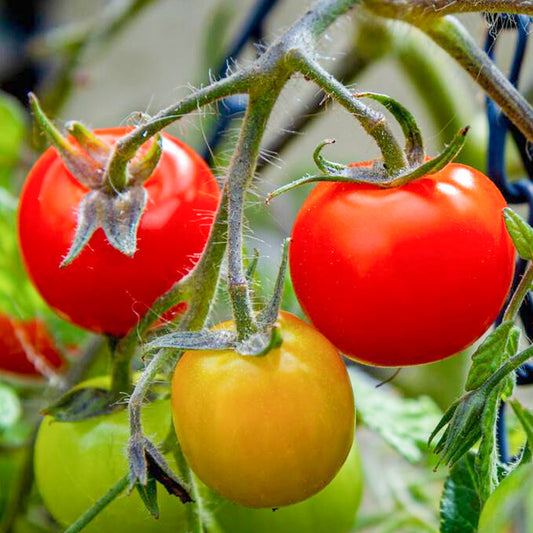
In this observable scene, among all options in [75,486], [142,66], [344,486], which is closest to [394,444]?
[344,486]

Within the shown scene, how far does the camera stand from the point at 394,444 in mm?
647

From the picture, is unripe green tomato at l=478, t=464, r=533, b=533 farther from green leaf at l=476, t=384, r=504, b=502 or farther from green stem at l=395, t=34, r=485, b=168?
green stem at l=395, t=34, r=485, b=168

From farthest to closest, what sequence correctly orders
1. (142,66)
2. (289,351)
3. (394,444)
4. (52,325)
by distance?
(142,66)
(52,325)
(394,444)
(289,351)

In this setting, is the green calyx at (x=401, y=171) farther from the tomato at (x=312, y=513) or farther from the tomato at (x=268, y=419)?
the tomato at (x=312, y=513)

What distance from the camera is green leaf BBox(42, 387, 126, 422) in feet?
1.57

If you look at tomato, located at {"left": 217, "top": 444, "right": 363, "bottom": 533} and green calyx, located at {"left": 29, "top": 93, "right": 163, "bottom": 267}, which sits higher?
green calyx, located at {"left": 29, "top": 93, "right": 163, "bottom": 267}

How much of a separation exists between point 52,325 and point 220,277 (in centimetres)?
42

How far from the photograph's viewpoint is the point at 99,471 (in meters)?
0.46

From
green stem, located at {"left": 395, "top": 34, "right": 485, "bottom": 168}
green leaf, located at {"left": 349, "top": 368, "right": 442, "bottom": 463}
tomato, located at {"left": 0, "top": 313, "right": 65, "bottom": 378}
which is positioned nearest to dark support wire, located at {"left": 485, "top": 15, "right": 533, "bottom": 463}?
green leaf, located at {"left": 349, "top": 368, "right": 442, "bottom": 463}

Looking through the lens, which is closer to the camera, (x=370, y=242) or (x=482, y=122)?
(x=370, y=242)

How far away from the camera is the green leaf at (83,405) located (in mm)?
480

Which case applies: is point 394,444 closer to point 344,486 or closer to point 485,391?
point 344,486

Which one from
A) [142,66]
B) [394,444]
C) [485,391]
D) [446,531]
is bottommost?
[142,66]

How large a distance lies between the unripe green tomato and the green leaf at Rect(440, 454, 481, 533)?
14cm
